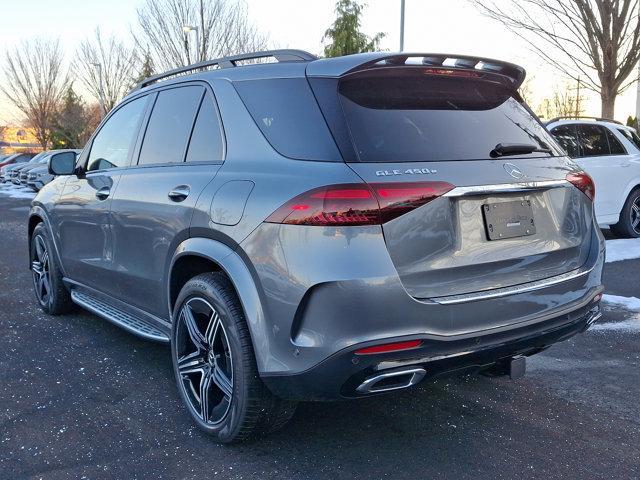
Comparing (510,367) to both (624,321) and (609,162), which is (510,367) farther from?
(609,162)

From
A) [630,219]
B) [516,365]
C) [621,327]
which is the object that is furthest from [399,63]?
[630,219]

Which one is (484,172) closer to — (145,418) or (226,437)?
(226,437)

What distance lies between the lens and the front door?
4.17 m

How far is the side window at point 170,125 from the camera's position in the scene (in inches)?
140

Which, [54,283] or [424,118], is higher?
[424,118]

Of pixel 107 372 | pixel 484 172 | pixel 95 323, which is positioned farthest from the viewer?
pixel 95 323

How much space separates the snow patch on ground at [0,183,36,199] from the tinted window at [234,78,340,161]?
2117 centimetres

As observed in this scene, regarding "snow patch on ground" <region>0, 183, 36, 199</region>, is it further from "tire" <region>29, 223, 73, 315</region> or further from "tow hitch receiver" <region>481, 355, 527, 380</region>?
"tow hitch receiver" <region>481, 355, 527, 380</region>

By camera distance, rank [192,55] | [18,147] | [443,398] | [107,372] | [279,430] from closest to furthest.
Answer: [279,430] < [443,398] < [107,372] < [192,55] < [18,147]

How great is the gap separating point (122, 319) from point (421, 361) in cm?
224

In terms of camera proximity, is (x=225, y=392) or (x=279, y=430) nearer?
(x=225, y=392)

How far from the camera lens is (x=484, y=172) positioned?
2721 millimetres

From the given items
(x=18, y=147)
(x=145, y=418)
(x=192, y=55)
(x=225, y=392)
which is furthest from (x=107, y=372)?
(x=18, y=147)

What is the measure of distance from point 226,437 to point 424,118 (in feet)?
5.62
